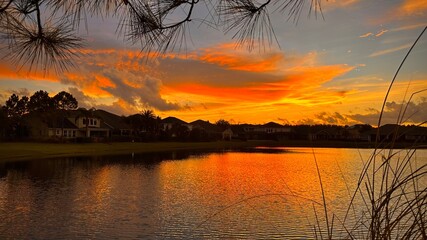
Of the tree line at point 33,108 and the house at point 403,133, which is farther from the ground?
the tree line at point 33,108

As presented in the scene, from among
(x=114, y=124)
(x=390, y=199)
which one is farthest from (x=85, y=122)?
(x=390, y=199)

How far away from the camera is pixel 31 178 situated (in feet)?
61.8

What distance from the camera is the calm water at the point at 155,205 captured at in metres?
9.80

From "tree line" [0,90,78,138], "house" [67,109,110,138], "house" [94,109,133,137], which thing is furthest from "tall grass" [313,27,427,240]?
"house" [94,109,133,137]

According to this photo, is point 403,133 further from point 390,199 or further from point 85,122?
point 85,122

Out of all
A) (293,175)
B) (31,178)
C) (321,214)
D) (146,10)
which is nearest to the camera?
(146,10)

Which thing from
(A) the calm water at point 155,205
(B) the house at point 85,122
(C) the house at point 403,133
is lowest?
(A) the calm water at point 155,205

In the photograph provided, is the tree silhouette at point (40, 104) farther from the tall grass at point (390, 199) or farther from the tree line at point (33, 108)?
the tall grass at point (390, 199)

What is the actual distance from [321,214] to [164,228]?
15.9ft

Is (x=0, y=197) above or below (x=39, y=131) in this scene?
below

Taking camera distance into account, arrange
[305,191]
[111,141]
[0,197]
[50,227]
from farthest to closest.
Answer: [111,141]
[305,191]
[0,197]
[50,227]

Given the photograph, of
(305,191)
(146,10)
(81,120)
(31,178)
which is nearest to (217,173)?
(305,191)

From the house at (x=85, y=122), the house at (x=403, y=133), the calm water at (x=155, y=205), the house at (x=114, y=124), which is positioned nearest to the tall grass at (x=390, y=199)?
the house at (x=403, y=133)

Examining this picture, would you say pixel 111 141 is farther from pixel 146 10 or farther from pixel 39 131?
pixel 146 10
